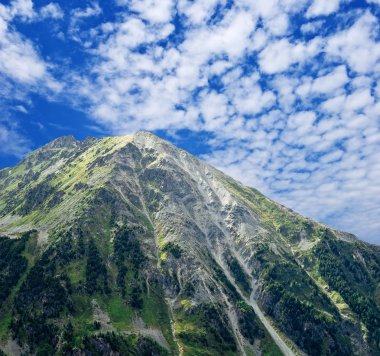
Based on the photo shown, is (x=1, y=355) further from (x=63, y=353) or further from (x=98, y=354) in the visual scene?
(x=98, y=354)

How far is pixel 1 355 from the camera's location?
191875 millimetres

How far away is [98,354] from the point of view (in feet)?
651

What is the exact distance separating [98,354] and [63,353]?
55.9ft

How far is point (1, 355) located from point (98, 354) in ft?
148

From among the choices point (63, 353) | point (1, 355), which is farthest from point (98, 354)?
point (1, 355)

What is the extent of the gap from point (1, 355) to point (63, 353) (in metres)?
28.3

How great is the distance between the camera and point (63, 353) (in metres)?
198
